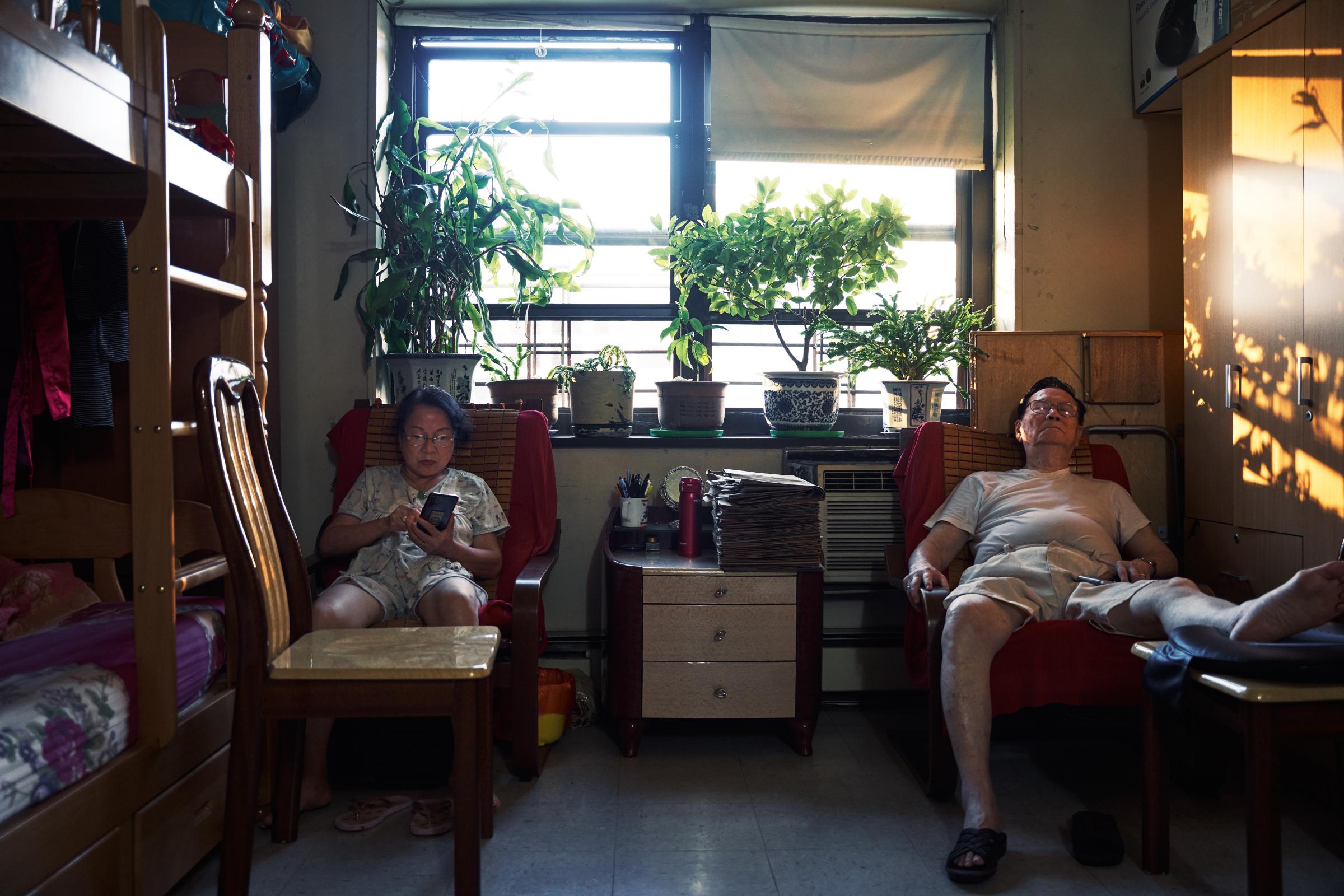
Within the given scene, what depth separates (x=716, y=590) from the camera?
2.60m

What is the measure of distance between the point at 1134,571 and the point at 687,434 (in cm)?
143

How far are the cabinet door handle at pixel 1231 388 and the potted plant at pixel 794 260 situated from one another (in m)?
1.05

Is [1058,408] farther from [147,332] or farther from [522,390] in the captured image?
[147,332]

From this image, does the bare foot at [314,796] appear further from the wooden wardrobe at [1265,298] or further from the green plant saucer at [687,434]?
the wooden wardrobe at [1265,298]

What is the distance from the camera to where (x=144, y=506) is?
1619 millimetres

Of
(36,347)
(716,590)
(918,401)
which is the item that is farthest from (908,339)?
(36,347)

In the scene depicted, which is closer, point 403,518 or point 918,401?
point 403,518

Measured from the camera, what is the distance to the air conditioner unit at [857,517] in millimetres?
3025

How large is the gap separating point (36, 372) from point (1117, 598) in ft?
8.41

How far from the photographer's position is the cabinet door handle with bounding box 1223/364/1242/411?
2.60 m

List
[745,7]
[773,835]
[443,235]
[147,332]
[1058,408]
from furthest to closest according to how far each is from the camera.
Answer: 1. [745,7]
2. [443,235]
3. [1058,408]
4. [773,835]
5. [147,332]

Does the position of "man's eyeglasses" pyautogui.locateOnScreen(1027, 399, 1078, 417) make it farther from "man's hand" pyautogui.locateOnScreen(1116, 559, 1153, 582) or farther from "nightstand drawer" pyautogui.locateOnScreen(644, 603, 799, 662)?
"nightstand drawer" pyautogui.locateOnScreen(644, 603, 799, 662)

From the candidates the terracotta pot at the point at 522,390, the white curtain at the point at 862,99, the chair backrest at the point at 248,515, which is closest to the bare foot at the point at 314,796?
the chair backrest at the point at 248,515

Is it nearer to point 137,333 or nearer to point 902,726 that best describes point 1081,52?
point 902,726
